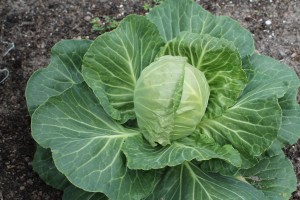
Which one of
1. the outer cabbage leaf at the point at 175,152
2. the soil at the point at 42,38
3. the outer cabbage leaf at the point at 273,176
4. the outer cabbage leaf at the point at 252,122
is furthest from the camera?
the soil at the point at 42,38

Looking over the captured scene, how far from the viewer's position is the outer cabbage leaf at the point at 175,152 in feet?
7.04

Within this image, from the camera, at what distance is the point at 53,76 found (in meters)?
2.67

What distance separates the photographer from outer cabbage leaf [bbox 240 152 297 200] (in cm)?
267

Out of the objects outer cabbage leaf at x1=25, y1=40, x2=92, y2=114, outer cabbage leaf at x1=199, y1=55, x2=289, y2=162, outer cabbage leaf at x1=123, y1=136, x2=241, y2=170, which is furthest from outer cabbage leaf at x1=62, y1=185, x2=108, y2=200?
outer cabbage leaf at x1=199, y1=55, x2=289, y2=162

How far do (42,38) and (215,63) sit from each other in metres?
1.36

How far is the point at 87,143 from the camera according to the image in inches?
90.3

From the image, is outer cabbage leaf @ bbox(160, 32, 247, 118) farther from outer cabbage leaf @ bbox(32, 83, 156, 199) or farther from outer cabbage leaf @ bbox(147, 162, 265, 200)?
outer cabbage leaf @ bbox(32, 83, 156, 199)

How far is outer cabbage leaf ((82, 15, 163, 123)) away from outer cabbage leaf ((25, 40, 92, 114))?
26 cm

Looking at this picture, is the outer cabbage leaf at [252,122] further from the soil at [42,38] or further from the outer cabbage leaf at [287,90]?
the soil at [42,38]

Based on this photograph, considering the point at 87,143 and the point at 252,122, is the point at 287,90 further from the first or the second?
the point at 87,143

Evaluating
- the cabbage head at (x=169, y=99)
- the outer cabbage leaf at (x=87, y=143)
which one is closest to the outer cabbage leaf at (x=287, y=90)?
the cabbage head at (x=169, y=99)

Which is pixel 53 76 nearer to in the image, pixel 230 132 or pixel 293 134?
pixel 230 132

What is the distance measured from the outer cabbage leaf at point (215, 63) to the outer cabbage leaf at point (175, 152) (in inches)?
6.9

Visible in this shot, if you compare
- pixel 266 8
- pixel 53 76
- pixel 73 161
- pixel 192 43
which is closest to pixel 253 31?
pixel 266 8
